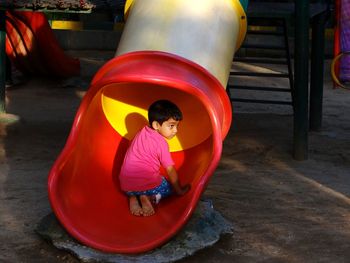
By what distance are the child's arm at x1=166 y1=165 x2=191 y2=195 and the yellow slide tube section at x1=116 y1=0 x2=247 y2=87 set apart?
2.07 feet

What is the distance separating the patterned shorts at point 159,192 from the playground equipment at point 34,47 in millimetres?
6097

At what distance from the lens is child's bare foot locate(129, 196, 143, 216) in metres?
3.86

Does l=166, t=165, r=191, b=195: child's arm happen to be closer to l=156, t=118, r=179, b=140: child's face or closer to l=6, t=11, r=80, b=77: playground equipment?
l=156, t=118, r=179, b=140: child's face

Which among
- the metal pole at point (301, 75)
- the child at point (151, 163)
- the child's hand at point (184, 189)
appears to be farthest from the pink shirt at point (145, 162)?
the metal pole at point (301, 75)

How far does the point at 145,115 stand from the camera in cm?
455

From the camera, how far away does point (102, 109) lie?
4.45 meters

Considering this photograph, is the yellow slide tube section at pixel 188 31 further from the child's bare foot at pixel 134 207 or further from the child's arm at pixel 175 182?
the child's bare foot at pixel 134 207

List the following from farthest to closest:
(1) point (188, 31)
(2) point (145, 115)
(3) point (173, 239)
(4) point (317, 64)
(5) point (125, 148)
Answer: (4) point (317, 64), (2) point (145, 115), (5) point (125, 148), (1) point (188, 31), (3) point (173, 239)

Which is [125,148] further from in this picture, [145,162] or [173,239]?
[173,239]

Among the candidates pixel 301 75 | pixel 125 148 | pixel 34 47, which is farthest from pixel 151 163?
pixel 34 47

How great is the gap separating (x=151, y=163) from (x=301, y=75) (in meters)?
2.12

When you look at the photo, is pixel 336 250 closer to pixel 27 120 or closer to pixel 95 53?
pixel 27 120

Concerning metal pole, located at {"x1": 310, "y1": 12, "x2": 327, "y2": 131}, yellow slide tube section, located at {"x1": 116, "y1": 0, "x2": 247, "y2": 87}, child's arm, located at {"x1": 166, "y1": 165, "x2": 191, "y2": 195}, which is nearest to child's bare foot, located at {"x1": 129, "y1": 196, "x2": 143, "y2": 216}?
child's arm, located at {"x1": 166, "y1": 165, "x2": 191, "y2": 195}

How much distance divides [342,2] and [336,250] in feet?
12.2
